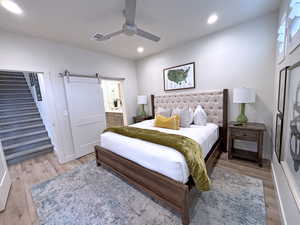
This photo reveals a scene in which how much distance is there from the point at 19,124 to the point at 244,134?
20.4 ft

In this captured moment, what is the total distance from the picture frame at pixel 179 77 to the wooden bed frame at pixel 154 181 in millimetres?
1719

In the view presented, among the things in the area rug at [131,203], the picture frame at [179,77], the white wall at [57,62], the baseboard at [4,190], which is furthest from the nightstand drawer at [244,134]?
the baseboard at [4,190]

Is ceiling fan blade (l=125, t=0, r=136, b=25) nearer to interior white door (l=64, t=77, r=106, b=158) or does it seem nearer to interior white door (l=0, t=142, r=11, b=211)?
interior white door (l=64, t=77, r=106, b=158)

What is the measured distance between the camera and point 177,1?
1.92 meters

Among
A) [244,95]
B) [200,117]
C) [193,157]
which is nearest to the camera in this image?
[193,157]

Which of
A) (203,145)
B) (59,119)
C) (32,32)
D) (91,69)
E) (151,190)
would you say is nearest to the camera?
(151,190)

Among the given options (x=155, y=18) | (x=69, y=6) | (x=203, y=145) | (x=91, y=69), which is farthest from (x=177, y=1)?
(x=91, y=69)

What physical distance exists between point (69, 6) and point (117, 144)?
7.29 ft

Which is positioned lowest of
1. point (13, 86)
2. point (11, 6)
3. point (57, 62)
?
point (13, 86)

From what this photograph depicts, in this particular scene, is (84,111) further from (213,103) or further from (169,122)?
(213,103)

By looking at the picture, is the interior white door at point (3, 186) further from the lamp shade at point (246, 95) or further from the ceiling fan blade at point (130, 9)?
the lamp shade at point (246, 95)

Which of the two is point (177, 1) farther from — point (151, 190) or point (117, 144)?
point (151, 190)

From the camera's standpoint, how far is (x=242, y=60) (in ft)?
9.07

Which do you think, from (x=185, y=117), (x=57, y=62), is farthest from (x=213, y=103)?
(x=57, y=62)
